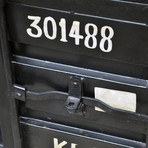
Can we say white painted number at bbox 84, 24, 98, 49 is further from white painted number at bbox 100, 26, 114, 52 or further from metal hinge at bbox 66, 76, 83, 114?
metal hinge at bbox 66, 76, 83, 114

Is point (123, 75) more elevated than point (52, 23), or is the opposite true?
point (52, 23)

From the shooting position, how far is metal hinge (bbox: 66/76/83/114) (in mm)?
1578

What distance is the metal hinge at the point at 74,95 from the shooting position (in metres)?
1.58

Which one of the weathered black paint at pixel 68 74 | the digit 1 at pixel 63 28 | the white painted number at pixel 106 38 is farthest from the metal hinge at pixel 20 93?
the white painted number at pixel 106 38

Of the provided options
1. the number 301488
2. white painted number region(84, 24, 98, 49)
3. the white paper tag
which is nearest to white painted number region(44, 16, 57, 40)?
the number 301488

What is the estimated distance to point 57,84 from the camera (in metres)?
1.65

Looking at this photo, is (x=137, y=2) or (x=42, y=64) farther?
(x=42, y=64)

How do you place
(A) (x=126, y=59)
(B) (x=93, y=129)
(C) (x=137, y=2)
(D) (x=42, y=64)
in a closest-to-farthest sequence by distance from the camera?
(C) (x=137, y=2) → (A) (x=126, y=59) → (D) (x=42, y=64) → (B) (x=93, y=129)

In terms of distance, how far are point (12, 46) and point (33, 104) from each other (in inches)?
12.5

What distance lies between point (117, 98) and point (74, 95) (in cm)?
20

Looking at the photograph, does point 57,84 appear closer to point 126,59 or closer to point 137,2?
point 126,59

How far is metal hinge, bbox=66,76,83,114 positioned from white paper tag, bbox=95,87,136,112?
0.08m

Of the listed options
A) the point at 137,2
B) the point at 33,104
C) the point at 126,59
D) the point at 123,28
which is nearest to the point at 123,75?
the point at 126,59

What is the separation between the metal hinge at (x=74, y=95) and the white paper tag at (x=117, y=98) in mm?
81
